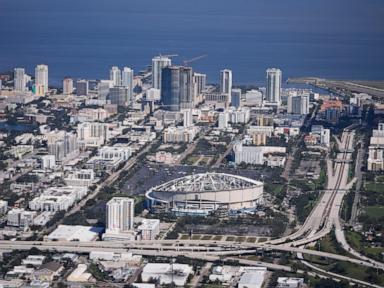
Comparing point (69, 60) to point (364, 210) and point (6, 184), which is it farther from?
point (364, 210)

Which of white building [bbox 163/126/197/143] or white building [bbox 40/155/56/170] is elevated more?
white building [bbox 163/126/197/143]

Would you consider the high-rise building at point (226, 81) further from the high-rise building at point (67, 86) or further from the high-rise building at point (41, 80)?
the high-rise building at point (41, 80)

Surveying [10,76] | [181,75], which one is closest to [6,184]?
[181,75]

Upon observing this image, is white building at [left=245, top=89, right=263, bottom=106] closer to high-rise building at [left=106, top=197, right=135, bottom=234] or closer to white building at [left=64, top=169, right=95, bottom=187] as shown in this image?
white building at [left=64, top=169, right=95, bottom=187]

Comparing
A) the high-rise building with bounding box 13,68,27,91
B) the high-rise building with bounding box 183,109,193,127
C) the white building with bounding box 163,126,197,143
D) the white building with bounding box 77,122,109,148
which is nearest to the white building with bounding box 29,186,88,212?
the white building with bounding box 77,122,109,148

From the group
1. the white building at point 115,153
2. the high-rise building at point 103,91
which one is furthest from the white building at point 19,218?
the high-rise building at point 103,91

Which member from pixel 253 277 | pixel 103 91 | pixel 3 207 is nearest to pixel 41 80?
Answer: pixel 103 91
